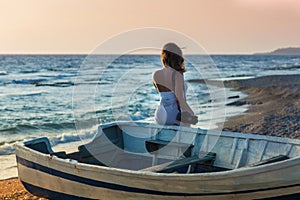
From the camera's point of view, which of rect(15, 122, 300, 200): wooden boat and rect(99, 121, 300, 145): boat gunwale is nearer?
rect(15, 122, 300, 200): wooden boat

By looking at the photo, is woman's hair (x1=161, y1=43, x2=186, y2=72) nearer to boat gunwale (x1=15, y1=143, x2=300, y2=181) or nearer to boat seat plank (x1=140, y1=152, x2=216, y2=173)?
boat seat plank (x1=140, y1=152, x2=216, y2=173)

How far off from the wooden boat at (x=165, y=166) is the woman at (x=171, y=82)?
0.32 meters

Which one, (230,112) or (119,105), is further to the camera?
(119,105)

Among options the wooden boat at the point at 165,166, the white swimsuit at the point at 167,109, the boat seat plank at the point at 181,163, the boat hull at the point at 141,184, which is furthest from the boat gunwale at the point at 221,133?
the boat hull at the point at 141,184

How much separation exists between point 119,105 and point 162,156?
16.4m

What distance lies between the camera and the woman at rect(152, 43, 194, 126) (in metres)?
6.98

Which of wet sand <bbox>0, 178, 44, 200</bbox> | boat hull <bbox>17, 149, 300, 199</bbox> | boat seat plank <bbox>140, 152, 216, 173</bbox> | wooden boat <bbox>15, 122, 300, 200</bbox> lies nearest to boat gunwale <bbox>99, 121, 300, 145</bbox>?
wooden boat <bbox>15, 122, 300, 200</bbox>

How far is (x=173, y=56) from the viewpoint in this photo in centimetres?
697

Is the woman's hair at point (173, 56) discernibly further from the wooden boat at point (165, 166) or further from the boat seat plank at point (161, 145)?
the boat seat plank at point (161, 145)

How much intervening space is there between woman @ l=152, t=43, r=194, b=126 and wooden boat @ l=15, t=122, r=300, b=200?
316mm

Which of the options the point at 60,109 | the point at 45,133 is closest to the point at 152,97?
the point at 60,109

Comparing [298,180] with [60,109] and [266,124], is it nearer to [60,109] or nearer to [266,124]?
[266,124]

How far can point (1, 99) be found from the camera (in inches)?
1118

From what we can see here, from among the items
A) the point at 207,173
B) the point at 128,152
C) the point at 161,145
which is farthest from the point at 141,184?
the point at 128,152
